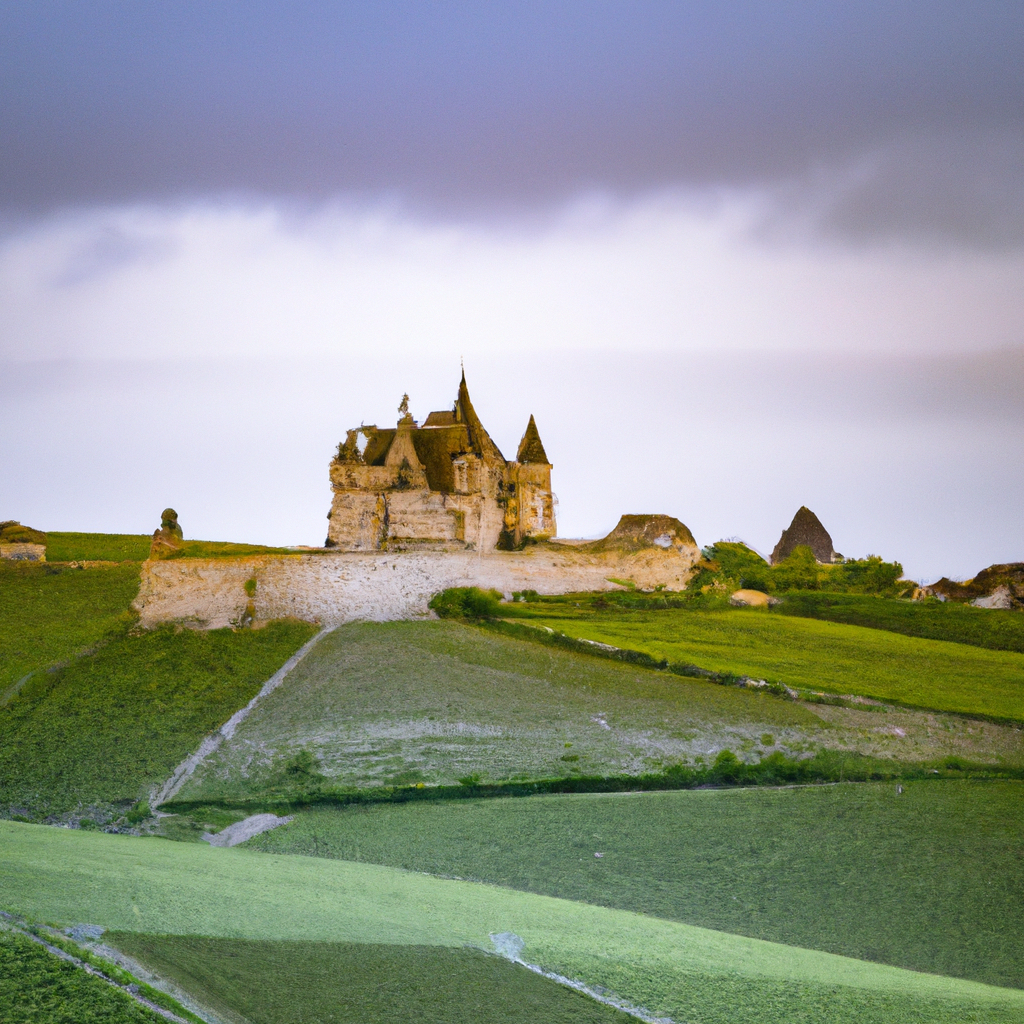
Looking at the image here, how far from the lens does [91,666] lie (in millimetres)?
12930

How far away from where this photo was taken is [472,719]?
1144 centimetres

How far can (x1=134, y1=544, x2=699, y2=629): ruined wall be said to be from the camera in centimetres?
1464

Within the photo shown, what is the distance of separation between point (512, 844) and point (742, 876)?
206 centimetres

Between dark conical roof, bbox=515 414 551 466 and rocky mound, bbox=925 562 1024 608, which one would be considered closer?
rocky mound, bbox=925 562 1024 608

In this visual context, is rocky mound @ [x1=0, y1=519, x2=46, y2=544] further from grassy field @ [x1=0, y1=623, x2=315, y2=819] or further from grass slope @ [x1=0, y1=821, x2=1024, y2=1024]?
grass slope @ [x1=0, y1=821, x2=1024, y2=1024]

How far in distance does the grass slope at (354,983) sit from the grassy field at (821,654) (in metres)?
8.84

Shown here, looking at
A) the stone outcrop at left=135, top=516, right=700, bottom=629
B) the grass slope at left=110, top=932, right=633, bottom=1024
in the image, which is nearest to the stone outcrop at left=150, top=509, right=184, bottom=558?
the stone outcrop at left=135, top=516, right=700, bottom=629

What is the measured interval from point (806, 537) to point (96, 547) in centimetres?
2245

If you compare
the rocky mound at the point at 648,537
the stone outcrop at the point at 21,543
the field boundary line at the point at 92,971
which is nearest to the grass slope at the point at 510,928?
the field boundary line at the point at 92,971

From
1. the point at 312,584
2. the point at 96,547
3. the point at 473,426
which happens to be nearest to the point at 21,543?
the point at 96,547

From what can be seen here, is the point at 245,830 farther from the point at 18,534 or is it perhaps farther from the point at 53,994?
the point at 18,534

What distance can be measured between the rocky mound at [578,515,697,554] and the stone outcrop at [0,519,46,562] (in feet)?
39.2

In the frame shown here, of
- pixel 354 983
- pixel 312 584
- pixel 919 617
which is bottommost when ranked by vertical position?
pixel 354 983

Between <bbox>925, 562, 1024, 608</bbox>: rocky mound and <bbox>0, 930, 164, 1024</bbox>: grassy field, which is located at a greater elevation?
<bbox>925, 562, 1024, 608</bbox>: rocky mound
